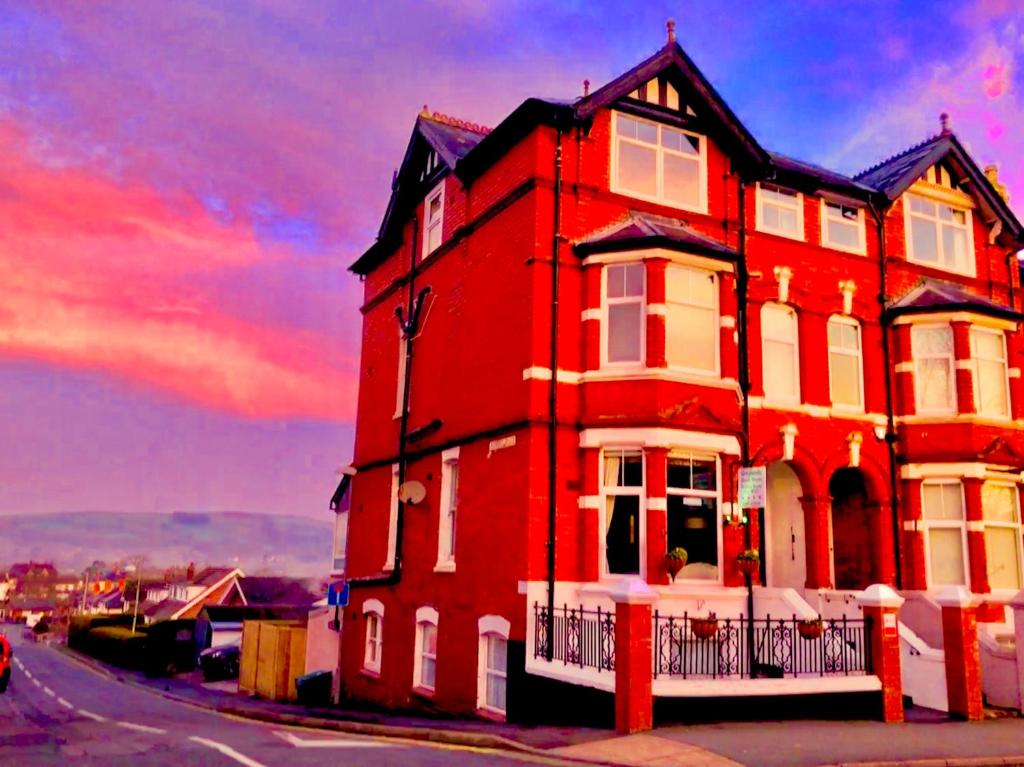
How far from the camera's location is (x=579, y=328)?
16516mm

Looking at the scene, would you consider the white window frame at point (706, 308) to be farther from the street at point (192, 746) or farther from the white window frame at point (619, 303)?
the street at point (192, 746)

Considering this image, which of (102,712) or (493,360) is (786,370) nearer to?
(493,360)

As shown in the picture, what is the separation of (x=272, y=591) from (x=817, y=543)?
6992 cm

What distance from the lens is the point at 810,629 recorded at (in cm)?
1384

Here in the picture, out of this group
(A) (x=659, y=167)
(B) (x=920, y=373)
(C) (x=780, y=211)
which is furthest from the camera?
(B) (x=920, y=373)

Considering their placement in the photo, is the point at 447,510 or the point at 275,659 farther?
the point at 275,659

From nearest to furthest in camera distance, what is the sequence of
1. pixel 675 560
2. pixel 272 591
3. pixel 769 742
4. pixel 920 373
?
pixel 769 742, pixel 675 560, pixel 920 373, pixel 272 591

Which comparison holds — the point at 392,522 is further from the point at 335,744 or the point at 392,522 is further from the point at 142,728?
the point at 335,744

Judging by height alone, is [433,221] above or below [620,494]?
above

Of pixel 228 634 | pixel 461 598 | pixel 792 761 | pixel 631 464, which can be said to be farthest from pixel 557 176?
pixel 228 634

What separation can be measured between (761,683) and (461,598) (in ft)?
21.7

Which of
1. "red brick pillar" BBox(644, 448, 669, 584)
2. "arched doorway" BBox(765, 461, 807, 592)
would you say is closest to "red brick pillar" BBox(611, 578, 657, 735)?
"red brick pillar" BBox(644, 448, 669, 584)

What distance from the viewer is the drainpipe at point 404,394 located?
68.0ft

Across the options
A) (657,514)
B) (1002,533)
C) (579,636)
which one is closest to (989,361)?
(1002,533)
